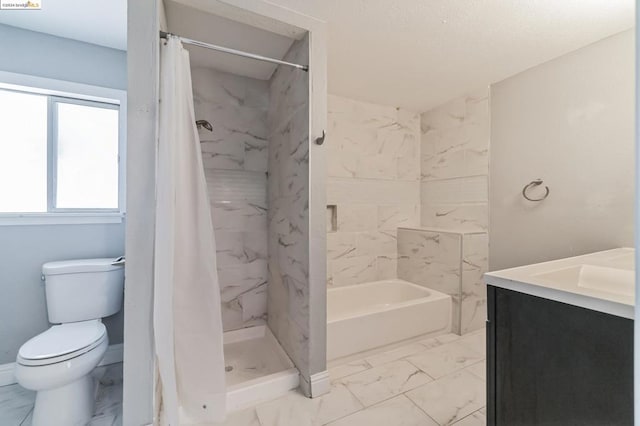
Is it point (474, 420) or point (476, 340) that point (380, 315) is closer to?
point (474, 420)

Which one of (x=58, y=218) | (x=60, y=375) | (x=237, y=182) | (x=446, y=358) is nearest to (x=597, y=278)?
(x=446, y=358)

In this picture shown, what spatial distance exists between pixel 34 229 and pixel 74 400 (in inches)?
43.5

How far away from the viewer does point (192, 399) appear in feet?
4.31

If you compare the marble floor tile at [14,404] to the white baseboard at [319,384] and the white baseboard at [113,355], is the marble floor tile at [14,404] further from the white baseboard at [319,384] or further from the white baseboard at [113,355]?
the white baseboard at [319,384]

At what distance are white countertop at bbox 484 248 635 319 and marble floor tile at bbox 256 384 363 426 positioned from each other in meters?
1.06

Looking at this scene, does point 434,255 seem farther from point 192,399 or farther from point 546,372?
point 192,399

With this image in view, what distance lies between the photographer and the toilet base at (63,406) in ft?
4.22

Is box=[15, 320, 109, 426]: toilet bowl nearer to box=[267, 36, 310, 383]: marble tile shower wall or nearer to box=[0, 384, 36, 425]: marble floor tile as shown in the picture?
box=[0, 384, 36, 425]: marble floor tile

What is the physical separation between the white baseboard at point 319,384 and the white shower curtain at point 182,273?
1.61ft

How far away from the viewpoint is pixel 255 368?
6.29ft

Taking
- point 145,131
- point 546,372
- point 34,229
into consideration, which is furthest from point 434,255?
point 34,229

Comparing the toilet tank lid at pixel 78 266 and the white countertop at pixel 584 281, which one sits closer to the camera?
the white countertop at pixel 584 281

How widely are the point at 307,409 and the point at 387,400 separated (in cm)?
46

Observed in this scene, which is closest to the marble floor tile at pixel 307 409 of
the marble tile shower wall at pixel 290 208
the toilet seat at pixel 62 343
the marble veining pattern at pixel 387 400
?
the marble veining pattern at pixel 387 400
